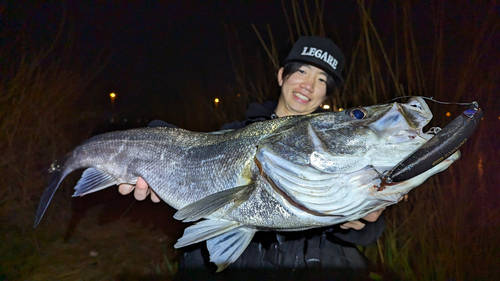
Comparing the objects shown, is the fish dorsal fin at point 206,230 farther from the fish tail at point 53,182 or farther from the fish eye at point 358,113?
the fish tail at point 53,182

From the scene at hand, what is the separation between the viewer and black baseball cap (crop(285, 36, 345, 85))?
9.53 ft

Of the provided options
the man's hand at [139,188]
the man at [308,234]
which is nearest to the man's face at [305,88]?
the man at [308,234]

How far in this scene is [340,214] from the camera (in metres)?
1.44

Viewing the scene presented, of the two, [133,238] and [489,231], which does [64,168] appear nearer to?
[133,238]

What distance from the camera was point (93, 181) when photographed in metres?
2.44

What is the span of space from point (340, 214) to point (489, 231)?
3.86 metres

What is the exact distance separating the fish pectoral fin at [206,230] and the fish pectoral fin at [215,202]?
0.13 metres

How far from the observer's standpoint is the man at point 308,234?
2461 mm

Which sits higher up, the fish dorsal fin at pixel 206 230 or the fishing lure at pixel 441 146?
the fishing lure at pixel 441 146

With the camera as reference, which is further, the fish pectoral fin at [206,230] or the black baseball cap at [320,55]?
the black baseball cap at [320,55]

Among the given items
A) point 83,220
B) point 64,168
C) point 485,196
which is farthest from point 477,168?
point 83,220

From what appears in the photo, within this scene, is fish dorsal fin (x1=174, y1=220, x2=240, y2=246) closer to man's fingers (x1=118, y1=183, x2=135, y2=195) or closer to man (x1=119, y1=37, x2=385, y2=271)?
man (x1=119, y1=37, x2=385, y2=271)

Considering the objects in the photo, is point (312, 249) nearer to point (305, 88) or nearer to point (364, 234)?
point (364, 234)

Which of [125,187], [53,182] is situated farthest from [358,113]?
[53,182]
